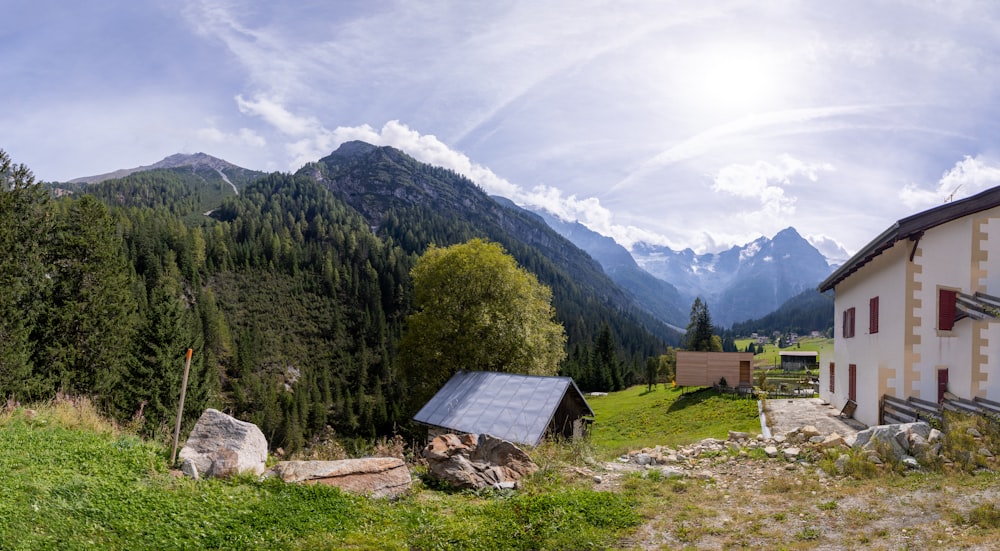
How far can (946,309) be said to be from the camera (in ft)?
51.3

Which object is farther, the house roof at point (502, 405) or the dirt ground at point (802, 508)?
the house roof at point (502, 405)

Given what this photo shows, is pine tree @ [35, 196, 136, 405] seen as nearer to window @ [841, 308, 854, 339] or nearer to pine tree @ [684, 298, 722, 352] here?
window @ [841, 308, 854, 339]

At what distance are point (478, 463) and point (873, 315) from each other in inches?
617

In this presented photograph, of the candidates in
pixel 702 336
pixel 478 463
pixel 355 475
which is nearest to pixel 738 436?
pixel 478 463

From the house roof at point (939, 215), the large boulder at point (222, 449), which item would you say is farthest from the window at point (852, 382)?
the large boulder at point (222, 449)

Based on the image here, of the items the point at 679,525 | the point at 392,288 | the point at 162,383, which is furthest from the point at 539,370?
the point at 392,288

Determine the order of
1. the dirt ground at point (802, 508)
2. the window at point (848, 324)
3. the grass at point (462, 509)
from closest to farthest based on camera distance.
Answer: the grass at point (462, 509)
the dirt ground at point (802, 508)
the window at point (848, 324)

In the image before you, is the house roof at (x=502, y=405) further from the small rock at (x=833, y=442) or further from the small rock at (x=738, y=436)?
the small rock at (x=833, y=442)

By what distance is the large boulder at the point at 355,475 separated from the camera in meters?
9.91

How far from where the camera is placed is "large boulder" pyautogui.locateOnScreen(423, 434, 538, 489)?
11.2m

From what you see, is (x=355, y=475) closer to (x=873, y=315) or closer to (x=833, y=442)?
(x=833, y=442)

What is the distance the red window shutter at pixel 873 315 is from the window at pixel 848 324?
121 inches

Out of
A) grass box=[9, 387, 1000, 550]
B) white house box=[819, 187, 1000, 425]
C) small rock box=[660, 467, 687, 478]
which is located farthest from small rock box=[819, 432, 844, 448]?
white house box=[819, 187, 1000, 425]

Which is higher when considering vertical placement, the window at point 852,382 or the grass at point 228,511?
the window at point 852,382
